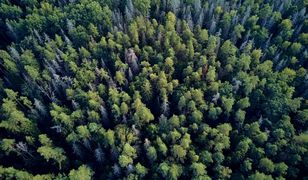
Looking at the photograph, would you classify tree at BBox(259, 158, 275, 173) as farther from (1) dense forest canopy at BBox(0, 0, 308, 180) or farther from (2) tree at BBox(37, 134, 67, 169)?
(2) tree at BBox(37, 134, 67, 169)

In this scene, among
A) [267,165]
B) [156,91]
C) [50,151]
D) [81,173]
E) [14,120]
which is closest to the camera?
[267,165]

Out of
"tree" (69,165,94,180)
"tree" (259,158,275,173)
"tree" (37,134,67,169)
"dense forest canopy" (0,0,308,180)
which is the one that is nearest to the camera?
"tree" (259,158,275,173)

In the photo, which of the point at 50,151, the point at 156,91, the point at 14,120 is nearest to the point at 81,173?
the point at 50,151

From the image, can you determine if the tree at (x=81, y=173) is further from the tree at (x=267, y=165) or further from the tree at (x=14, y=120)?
the tree at (x=267, y=165)

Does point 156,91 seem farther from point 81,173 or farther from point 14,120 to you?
point 14,120

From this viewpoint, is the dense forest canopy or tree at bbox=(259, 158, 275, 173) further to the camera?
the dense forest canopy

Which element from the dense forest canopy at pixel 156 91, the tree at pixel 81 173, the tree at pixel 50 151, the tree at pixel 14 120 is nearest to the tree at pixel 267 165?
the dense forest canopy at pixel 156 91

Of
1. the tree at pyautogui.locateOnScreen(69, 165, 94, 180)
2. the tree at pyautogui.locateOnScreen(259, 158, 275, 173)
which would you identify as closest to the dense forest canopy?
the tree at pyautogui.locateOnScreen(69, 165, 94, 180)

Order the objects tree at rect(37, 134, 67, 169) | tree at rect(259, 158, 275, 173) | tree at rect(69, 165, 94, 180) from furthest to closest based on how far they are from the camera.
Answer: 1. tree at rect(37, 134, 67, 169)
2. tree at rect(69, 165, 94, 180)
3. tree at rect(259, 158, 275, 173)
